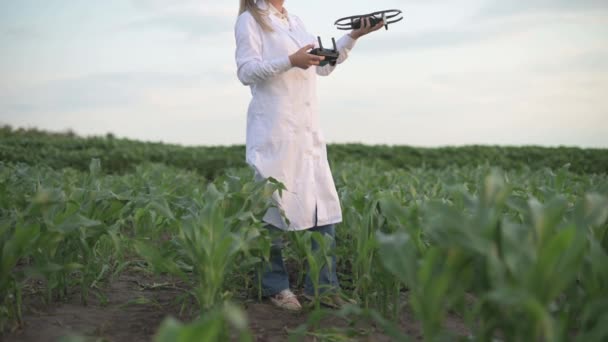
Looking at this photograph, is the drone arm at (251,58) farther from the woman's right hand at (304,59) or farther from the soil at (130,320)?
the soil at (130,320)

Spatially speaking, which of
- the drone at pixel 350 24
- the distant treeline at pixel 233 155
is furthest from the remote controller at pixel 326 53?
the distant treeline at pixel 233 155

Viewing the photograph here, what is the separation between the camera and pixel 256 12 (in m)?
3.03

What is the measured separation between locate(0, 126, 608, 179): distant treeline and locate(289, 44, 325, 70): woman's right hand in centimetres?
824

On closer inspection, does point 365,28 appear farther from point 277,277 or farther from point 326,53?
point 277,277

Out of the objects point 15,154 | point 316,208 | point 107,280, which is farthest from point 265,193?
point 15,154

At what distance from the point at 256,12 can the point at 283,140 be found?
0.68m

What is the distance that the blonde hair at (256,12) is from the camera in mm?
3021

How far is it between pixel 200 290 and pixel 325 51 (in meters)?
1.30

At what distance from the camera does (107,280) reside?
3.37 meters

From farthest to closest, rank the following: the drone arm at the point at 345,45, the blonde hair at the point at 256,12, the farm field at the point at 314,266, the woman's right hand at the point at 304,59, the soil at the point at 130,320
Answer: the drone arm at the point at 345,45 < the blonde hair at the point at 256,12 < the woman's right hand at the point at 304,59 < the soil at the point at 130,320 < the farm field at the point at 314,266

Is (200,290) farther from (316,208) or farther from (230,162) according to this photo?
(230,162)

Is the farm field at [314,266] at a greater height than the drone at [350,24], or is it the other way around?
the drone at [350,24]

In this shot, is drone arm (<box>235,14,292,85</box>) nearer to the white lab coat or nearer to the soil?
the white lab coat

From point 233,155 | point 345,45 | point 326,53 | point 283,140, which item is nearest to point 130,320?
point 283,140
